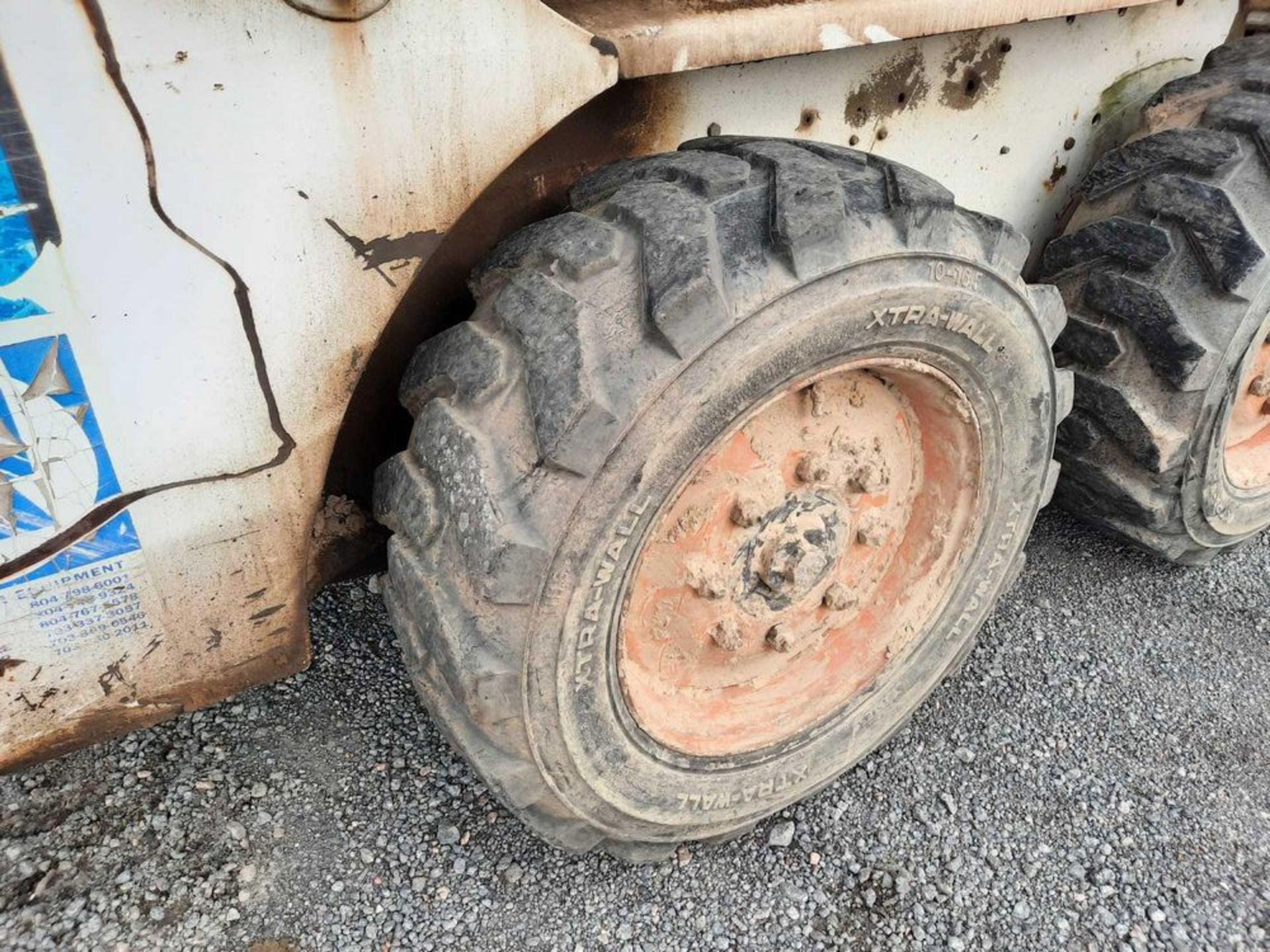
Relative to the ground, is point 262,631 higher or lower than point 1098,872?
higher

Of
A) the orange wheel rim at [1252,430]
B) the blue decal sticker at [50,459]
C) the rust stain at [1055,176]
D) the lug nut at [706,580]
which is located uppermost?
the blue decal sticker at [50,459]

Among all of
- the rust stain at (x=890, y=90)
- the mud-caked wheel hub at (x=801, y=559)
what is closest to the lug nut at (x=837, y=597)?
the mud-caked wheel hub at (x=801, y=559)

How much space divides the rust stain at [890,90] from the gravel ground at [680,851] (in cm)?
120

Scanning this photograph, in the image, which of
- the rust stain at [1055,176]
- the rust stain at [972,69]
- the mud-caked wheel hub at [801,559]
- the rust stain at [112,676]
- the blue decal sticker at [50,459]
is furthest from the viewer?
the rust stain at [1055,176]

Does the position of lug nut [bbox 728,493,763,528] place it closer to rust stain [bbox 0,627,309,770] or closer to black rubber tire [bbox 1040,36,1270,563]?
rust stain [bbox 0,627,309,770]

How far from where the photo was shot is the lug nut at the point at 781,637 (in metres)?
1.76

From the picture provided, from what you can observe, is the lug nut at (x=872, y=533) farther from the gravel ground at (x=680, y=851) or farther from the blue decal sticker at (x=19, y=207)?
the blue decal sticker at (x=19, y=207)

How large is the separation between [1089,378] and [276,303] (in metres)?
1.61

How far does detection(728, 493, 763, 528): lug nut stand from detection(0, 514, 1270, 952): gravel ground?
2.10 feet

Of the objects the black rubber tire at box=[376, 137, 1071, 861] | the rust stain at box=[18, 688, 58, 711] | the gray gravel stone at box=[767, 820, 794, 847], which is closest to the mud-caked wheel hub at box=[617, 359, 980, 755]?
the black rubber tire at box=[376, 137, 1071, 861]

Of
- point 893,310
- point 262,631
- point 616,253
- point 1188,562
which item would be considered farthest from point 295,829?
point 1188,562

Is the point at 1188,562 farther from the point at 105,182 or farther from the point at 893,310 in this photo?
the point at 105,182

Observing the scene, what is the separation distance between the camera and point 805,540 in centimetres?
168

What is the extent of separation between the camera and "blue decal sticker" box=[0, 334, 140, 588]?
1093 mm
